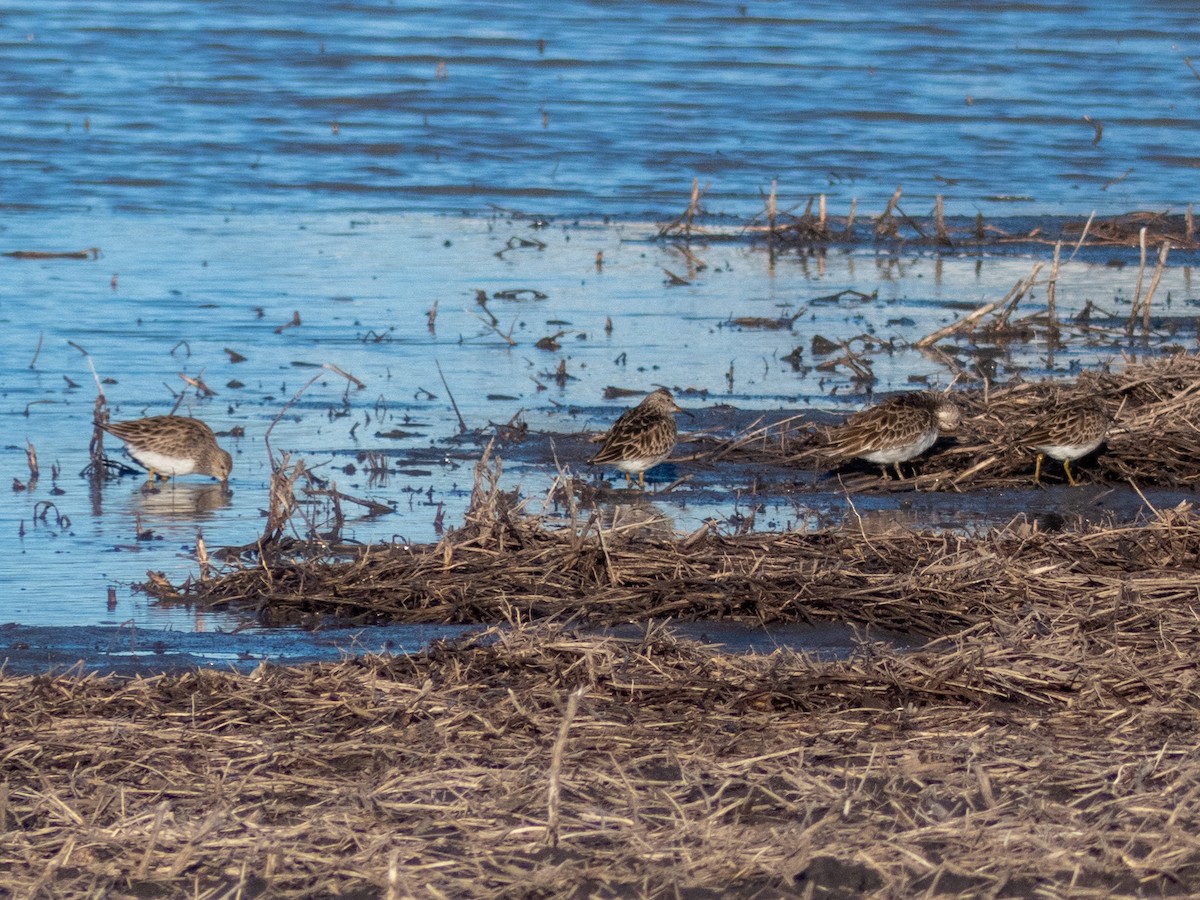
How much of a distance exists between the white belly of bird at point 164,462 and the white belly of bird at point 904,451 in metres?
3.46

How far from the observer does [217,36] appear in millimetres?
32438

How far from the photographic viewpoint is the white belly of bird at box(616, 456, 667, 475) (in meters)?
9.95

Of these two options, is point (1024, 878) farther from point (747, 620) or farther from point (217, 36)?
point (217, 36)

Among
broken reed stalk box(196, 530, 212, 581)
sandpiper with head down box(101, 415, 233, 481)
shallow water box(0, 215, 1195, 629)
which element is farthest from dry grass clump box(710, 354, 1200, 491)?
broken reed stalk box(196, 530, 212, 581)

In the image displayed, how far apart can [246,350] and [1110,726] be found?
28.7 ft

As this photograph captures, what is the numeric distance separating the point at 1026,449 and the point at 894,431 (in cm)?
77

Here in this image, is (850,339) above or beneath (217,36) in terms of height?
beneath

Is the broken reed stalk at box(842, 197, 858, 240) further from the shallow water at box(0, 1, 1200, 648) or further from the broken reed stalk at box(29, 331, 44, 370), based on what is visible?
the broken reed stalk at box(29, 331, 44, 370)

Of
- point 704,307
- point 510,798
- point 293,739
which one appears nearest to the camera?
point 510,798

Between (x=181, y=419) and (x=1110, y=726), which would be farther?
(x=181, y=419)

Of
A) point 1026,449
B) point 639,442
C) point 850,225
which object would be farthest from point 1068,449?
point 850,225

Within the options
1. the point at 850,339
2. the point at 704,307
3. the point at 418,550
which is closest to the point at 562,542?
the point at 418,550

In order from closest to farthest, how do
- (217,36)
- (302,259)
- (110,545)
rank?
(110,545) < (302,259) < (217,36)

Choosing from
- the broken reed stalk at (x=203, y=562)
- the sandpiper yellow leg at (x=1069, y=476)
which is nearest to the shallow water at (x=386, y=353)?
the broken reed stalk at (x=203, y=562)
